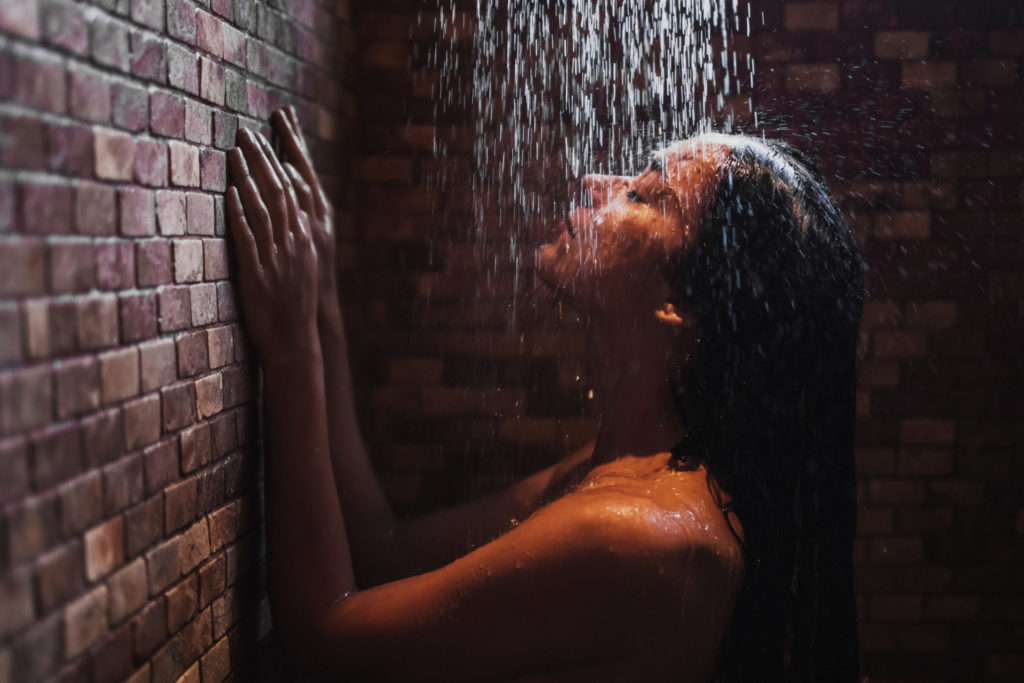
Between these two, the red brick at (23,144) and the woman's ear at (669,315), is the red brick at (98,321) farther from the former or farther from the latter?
the woman's ear at (669,315)

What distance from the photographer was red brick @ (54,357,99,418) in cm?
113

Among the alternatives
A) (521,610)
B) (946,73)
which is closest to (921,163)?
(946,73)

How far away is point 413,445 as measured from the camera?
111 inches

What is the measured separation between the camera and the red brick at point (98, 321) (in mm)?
1181

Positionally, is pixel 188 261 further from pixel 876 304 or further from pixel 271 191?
pixel 876 304

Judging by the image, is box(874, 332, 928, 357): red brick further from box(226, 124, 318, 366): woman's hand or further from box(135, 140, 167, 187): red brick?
box(135, 140, 167, 187): red brick

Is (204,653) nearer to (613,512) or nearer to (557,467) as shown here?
(613,512)

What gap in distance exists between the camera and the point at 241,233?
5.72ft

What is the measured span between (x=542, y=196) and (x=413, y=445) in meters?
0.94

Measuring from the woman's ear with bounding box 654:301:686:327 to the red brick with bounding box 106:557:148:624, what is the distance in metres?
1.13

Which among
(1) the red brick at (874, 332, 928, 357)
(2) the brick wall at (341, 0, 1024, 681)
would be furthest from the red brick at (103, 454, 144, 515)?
(1) the red brick at (874, 332, 928, 357)

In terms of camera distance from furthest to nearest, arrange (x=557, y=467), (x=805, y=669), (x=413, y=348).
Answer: (x=413, y=348) → (x=557, y=467) → (x=805, y=669)

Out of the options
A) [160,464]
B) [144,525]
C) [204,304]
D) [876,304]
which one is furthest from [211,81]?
[876,304]

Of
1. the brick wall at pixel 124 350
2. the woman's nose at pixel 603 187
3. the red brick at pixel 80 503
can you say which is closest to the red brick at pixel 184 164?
the brick wall at pixel 124 350
